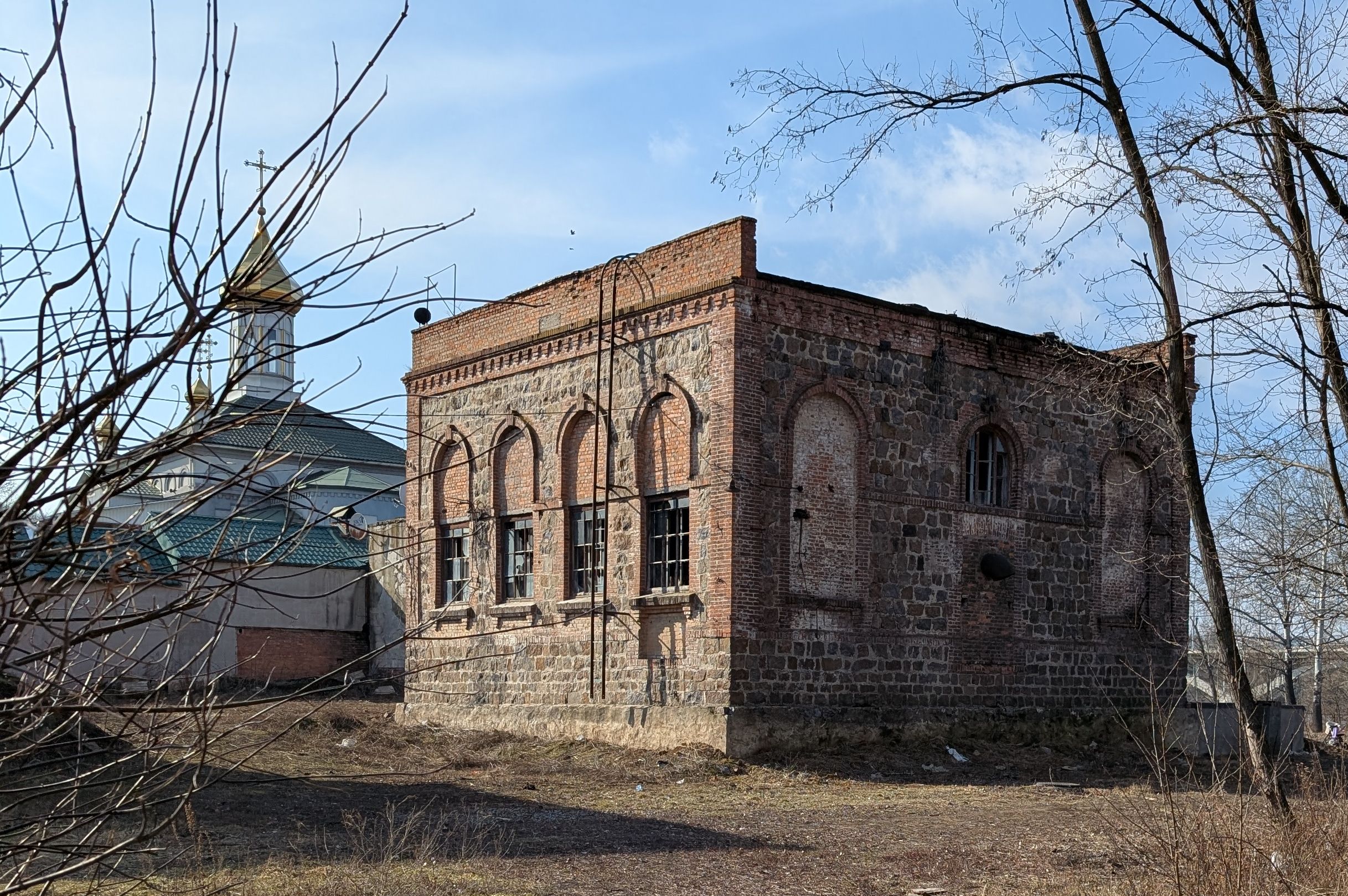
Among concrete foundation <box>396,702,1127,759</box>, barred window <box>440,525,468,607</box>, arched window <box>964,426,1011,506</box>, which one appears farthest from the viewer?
barred window <box>440,525,468,607</box>

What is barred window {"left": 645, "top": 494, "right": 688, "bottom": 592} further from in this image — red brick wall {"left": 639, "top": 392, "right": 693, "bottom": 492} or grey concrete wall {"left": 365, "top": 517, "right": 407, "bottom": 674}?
grey concrete wall {"left": 365, "top": 517, "right": 407, "bottom": 674}

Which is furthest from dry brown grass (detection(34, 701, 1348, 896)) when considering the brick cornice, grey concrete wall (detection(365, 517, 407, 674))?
grey concrete wall (detection(365, 517, 407, 674))

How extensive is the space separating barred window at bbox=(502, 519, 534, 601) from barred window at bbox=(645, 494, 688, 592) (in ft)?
10.0

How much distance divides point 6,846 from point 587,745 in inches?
671

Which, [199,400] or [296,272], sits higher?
[296,272]

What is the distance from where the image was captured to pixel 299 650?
1268 inches

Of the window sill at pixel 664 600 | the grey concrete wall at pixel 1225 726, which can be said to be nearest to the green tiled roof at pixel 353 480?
the window sill at pixel 664 600

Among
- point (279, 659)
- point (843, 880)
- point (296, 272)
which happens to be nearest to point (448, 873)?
point (843, 880)

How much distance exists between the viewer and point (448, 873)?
10195 mm

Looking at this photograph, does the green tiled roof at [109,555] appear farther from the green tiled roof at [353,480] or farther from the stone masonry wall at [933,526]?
the green tiled roof at [353,480]

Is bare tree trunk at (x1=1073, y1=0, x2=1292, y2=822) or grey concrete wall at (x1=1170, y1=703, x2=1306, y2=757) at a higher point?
bare tree trunk at (x1=1073, y1=0, x2=1292, y2=822)

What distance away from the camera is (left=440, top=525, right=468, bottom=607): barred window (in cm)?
2414

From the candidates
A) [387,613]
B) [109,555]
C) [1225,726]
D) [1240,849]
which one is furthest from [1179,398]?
[387,613]

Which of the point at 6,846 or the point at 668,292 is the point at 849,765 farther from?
the point at 6,846
